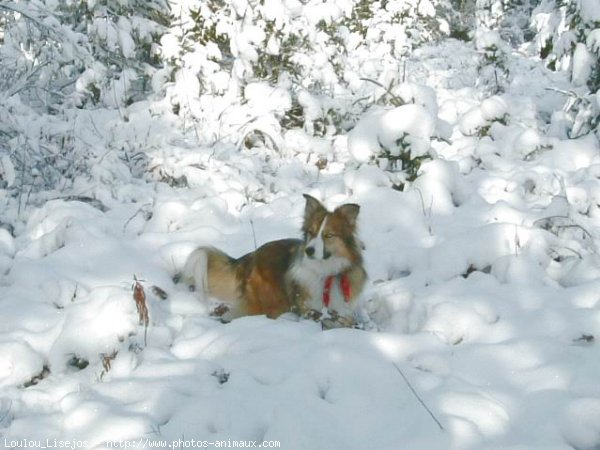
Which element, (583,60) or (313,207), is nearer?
(313,207)

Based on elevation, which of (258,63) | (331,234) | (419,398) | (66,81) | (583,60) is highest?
(583,60)

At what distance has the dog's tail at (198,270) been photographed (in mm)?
5020

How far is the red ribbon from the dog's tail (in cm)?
101

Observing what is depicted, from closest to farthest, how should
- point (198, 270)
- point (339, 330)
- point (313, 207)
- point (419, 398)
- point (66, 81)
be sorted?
point (419, 398) → point (339, 330) → point (313, 207) → point (198, 270) → point (66, 81)

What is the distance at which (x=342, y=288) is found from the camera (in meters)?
4.69

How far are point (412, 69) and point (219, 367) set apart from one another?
39.7 ft

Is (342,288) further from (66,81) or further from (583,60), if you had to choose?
(66,81)

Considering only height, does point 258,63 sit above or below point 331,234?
above

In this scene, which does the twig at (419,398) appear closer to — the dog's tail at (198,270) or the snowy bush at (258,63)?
the dog's tail at (198,270)

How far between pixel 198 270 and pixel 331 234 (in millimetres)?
1177

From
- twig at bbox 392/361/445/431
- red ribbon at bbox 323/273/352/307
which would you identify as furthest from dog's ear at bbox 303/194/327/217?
twig at bbox 392/361/445/431

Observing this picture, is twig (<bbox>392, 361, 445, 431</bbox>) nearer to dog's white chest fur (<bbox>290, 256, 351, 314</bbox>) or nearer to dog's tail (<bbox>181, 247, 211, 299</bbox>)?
dog's white chest fur (<bbox>290, 256, 351, 314</bbox>)

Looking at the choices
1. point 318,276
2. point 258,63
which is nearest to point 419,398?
point 318,276

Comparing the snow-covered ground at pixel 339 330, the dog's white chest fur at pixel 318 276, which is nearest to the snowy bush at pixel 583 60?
the snow-covered ground at pixel 339 330
